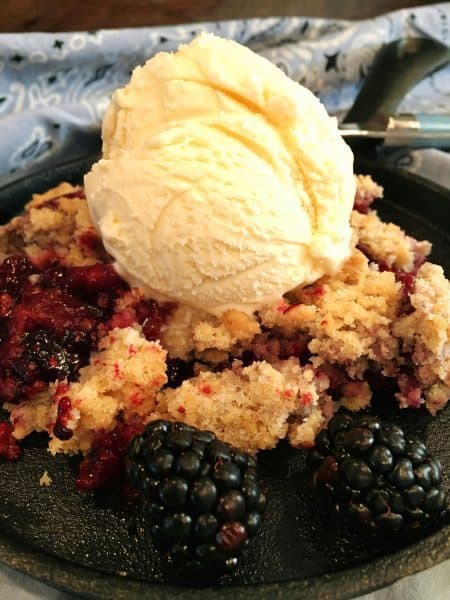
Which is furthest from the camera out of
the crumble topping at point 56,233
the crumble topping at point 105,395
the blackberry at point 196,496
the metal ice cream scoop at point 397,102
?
the metal ice cream scoop at point 397,102

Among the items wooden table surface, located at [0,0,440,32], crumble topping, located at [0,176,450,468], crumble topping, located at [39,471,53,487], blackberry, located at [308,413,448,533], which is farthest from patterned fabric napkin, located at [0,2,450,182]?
blackberry, located at [308,413,448,533]

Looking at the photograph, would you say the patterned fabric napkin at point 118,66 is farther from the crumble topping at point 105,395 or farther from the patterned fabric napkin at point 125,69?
the crumble topping at point 105,395

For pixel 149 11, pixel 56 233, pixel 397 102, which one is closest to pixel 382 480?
pixel 56 233

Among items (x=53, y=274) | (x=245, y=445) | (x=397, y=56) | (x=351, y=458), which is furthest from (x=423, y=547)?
(x=397, y=56)

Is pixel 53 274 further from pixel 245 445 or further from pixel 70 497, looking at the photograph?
pixel 245 445

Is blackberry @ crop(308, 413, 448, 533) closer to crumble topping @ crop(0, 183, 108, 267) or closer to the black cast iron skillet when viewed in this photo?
the black cast iron skillet

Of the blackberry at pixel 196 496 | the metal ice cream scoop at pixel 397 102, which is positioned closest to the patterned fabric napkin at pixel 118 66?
the metal ice cream scoop at pixel 397 102
